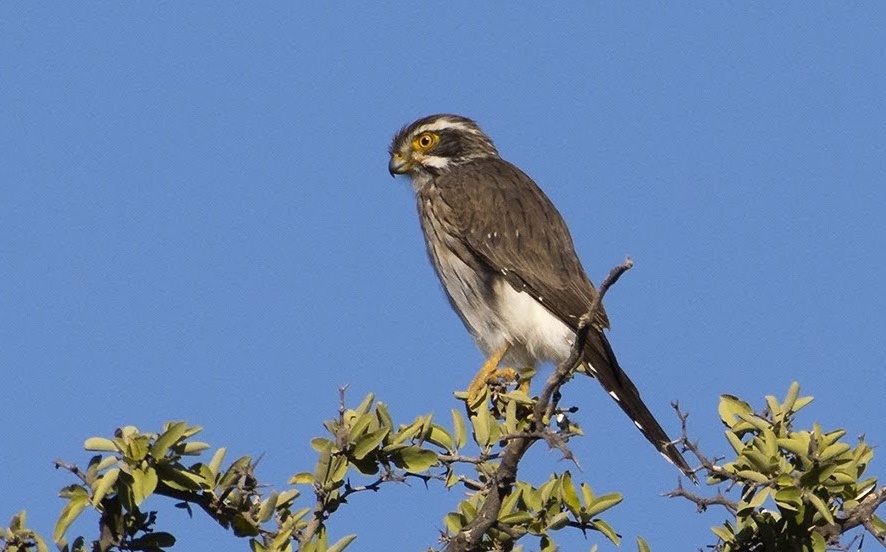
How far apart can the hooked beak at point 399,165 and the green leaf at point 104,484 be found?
4.49 m

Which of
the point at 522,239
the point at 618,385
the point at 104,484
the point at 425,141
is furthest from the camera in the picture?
the point at 425,141

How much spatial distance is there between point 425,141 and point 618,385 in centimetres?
252

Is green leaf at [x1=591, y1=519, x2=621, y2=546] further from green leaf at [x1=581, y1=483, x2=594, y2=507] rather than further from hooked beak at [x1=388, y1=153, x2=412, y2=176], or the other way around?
hooked beak at [x1=388, y1=153, x2=412, y2=176]

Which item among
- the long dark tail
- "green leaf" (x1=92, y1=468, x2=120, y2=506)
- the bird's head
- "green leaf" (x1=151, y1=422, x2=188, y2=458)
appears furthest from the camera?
the bird's head

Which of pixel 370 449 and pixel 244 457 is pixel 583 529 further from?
pixel 244 457

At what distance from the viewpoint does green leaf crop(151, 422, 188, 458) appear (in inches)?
132

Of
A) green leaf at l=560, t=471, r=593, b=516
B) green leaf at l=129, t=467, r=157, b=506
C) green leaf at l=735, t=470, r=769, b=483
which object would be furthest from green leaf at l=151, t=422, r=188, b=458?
green leaf at l=735, t=470, r=769, b=483

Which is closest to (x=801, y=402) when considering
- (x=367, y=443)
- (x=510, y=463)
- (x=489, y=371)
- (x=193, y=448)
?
(x=510, y=463)

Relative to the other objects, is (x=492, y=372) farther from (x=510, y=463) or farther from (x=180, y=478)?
(x=180, y=478)

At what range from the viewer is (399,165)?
7.62 m

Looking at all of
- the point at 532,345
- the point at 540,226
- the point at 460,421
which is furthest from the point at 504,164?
the point at 460,421

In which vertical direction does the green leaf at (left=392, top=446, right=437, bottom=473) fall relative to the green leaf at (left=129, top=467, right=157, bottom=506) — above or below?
above

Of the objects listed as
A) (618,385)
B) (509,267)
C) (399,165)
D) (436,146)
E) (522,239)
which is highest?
(436,146)

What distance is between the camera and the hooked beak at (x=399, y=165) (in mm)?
7602
